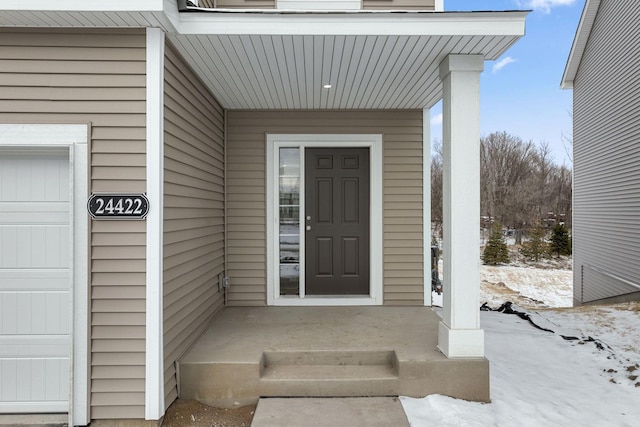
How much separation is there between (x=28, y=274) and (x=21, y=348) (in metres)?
0.50

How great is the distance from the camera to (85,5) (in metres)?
2.23

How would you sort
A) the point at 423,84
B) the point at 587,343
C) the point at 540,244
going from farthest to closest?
1. the point at 540,244
2. the point at 587,343
3. the point at 423,84

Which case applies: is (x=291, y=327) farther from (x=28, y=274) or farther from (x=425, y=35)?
(x=425, y=35)

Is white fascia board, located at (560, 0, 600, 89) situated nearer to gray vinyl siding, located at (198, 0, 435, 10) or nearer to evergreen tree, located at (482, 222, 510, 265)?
evergreen tree, located at (482, 222, 510, 265)

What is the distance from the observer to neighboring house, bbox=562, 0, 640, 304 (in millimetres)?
6445

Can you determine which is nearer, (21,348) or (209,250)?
(21,348)

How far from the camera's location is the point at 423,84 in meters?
3.43

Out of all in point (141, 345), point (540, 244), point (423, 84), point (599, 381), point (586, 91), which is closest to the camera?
point (141, 345)

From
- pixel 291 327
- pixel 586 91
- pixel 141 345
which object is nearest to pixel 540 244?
pixel 586 91

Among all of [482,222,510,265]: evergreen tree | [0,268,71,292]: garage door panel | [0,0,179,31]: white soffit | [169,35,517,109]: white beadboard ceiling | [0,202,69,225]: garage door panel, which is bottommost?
[482,222,510,265]: evergreen tree

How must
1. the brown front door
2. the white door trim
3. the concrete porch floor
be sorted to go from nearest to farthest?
1. the white door trim
2. the concrete porch floor
3. the brown front door

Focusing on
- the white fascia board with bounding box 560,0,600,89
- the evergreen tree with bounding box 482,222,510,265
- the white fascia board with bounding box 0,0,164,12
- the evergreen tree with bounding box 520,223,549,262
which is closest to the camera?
the white fascia board with bounding box 0,0,164,12

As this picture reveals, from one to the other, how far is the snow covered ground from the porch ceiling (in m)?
2.56

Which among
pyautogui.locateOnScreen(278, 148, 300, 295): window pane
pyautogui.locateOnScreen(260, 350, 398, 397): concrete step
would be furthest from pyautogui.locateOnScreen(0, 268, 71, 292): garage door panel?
pyautogui.locateOnScreen(278, 148, 300, 295): window pane
